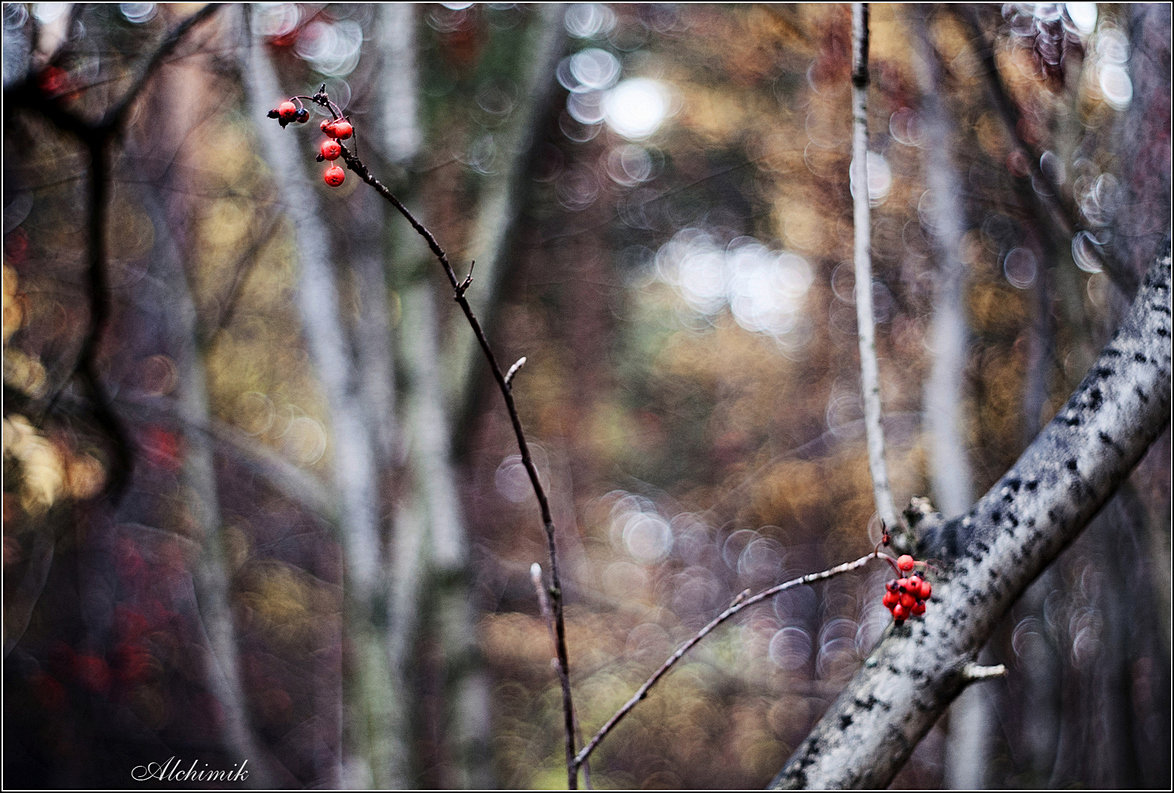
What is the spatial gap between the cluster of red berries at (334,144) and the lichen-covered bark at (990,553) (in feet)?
2.07

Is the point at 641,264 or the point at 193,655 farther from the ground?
the point at 641,264

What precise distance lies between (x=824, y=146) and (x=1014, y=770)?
3595mm

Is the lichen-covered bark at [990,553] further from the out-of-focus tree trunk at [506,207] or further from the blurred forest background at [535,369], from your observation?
the out-of-focus tree trunk at [506,207]

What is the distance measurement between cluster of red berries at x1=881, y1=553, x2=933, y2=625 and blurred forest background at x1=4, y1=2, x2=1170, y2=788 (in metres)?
1.01

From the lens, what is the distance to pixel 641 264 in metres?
5.73

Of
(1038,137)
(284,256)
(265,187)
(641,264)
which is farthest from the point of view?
(641,264)

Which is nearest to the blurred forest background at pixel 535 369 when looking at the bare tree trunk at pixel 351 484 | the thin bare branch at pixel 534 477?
the bare tree trunk at pixel 351 484

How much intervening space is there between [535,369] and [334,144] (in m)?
4.65

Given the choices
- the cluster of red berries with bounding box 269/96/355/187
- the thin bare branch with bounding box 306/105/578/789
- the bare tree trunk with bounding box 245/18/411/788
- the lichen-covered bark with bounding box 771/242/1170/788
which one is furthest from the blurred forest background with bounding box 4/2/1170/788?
the thin bare branch with bounding box 306/105/578/789

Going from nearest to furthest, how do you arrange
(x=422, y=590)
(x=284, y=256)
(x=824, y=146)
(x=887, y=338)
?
(x=422, y=590) → (x=824, y=146) → (x=887, y=338) → (x=284, y=256)

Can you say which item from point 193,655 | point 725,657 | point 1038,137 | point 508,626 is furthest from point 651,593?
point 1038,137

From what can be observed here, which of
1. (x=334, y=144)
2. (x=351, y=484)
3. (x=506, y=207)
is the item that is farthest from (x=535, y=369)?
(x=334, y=144)

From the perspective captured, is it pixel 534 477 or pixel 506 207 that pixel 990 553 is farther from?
pixel 506 207

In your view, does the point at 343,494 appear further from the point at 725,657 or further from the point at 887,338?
the point at 887,338
